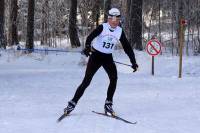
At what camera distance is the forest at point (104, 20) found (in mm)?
23266

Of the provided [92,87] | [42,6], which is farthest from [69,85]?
[42,6]

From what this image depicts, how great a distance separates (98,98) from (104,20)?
15.7 m

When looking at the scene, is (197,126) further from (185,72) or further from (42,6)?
(42,6)

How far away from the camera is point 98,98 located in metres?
11.5

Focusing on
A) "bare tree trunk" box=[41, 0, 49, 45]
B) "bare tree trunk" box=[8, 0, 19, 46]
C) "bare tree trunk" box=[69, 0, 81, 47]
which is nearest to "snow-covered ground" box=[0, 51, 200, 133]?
"bare tree trunk" box=[69, 0, 81, 47]

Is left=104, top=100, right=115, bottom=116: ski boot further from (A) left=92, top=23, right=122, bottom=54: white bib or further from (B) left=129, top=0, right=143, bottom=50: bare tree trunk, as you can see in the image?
(B) left=129, top=0, right=143, bottom=50: bare tree trunk

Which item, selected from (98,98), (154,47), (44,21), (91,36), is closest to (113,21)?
(91,36)

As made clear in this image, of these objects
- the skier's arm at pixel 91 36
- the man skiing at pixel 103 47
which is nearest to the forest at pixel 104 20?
the man skiing at pixel 103 47

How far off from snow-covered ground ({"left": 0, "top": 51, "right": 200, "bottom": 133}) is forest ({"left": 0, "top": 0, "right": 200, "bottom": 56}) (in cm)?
269

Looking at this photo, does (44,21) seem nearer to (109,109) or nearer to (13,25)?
(13,25)

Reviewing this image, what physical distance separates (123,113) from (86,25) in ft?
69.7

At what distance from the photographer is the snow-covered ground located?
28.2 ft

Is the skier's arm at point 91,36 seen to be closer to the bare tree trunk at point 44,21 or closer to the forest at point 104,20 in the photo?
the forest at point 104,20

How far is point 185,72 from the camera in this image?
1667 centimetres
